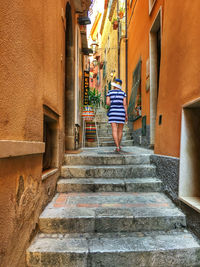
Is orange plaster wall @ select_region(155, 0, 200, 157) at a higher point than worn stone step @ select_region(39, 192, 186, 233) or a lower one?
higher

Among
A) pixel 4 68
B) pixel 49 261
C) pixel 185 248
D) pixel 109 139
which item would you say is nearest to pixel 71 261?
pixel 49 261

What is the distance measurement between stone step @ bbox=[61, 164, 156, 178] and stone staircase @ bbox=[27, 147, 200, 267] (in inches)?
6.6

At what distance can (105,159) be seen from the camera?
3.79 meters

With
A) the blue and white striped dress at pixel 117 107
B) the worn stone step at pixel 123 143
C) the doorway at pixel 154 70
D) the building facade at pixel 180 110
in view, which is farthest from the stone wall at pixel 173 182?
the worn stone step at pixel 123 143

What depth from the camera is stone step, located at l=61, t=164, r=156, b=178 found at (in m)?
3.47

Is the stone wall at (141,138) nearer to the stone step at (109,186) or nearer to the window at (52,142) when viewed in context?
the stone step at (109,186)

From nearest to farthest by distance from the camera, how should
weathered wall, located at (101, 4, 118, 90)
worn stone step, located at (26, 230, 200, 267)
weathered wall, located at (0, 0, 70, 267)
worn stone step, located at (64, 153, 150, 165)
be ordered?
weathered wall, located at (0, 0, 70, 267)
worn stone step, located at (26, 230, 200, 267)
worn stone step, located at (64, 153, 150, 165)
weathered wall, located at (101, 4, 118, 90)

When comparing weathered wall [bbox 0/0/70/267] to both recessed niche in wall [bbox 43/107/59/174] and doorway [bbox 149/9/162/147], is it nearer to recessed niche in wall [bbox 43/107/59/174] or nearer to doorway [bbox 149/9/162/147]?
recessed niche in wall [bbox 43/107/59/174]

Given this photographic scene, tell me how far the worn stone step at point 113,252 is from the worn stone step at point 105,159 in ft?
5.78

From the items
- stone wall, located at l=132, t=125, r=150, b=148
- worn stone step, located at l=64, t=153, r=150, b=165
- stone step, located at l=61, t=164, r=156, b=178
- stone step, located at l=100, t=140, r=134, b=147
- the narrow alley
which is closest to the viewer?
the narrow alley

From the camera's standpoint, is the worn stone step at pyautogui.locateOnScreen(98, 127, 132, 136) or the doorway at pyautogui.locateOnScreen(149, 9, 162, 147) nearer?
the doorway at pyautogui.locateOnScreen(149, 9, 162, 147)

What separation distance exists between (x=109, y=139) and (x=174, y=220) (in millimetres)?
5595

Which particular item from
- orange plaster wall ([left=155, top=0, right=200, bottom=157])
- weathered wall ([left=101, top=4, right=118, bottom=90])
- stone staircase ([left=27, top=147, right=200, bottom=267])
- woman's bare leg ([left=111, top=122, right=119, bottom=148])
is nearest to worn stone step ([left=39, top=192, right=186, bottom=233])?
stone staircase ([left=27, top=147, right=200, bottom=267])

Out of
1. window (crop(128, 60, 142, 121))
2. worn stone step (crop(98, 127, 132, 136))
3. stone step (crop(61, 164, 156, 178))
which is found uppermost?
window (crop(128, 60, 142, 121))
